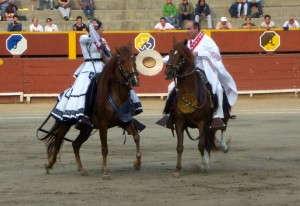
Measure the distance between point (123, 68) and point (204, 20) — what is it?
1415cm

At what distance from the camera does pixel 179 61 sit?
1091 cm

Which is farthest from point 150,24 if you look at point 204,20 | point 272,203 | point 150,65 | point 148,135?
point 272,203

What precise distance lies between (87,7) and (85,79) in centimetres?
1444

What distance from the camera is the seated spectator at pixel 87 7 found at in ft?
83.4

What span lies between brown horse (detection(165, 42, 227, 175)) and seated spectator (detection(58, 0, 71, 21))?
14265 mm

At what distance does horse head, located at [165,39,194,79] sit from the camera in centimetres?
1082

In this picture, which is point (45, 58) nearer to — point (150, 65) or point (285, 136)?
point (285, 136)

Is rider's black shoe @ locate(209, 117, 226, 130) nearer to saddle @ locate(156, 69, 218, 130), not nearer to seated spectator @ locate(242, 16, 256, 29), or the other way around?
saddle @ locate(156, 69, 218, 130)

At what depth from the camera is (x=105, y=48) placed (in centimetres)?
1132

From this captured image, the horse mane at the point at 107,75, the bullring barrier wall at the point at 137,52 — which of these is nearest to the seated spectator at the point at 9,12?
the bullring barrier wall at the point at 137,52

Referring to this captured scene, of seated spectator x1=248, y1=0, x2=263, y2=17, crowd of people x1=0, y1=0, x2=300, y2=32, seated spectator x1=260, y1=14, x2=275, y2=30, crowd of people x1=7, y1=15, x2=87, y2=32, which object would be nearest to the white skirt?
crowd of people x1=7, y1=15, x2=87, y2=32

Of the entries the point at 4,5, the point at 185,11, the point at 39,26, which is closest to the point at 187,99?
the point at 39,26

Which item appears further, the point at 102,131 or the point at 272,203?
the point at 102,131

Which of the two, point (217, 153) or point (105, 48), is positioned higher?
point (105, 48)
